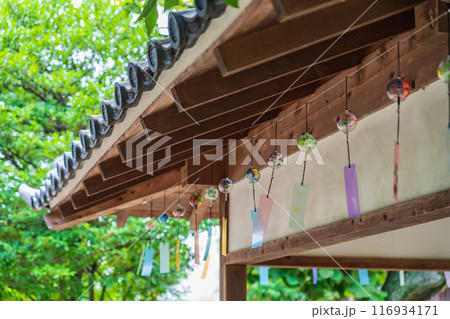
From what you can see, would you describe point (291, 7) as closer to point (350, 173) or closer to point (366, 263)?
point (350, 173)

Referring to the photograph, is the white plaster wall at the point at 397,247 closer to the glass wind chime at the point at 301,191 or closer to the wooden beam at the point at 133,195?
the wooden beam at the point at 133,195

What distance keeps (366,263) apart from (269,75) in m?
A: 2.66

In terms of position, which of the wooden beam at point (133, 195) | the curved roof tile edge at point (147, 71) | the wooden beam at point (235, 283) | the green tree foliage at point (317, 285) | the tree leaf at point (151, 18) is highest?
the wooden beam at point (133, 195)

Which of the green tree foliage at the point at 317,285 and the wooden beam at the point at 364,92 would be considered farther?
the green tree foliage at the point at 317,285

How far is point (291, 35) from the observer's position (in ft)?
5.90

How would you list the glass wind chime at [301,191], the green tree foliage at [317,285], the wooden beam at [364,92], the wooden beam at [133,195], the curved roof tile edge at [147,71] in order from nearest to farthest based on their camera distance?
the curved roof tile edge at [147,71]
the wooden beam at [364,92]
the glass wind chime at [301,191]
the wooden beam at [133,195]
the green tree foliage at [317,285]

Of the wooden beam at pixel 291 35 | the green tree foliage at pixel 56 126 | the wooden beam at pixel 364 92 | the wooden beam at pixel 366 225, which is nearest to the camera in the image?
the wooden beam at pixel 291 35

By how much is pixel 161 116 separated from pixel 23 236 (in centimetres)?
533

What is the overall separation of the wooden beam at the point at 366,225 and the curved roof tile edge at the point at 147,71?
108 cm

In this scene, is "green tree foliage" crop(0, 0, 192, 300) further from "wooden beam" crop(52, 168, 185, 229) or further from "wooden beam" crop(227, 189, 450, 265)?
"wooden beam" crop(227, 189, 450, 265)

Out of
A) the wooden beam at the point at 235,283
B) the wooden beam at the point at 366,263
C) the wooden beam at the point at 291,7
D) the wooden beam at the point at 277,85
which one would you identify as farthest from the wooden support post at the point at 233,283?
the wooden beam at the point at 291,7

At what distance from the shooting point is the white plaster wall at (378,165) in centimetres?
209

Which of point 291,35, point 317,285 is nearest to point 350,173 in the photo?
point 291,35

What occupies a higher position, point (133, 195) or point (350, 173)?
point (133, 195)
